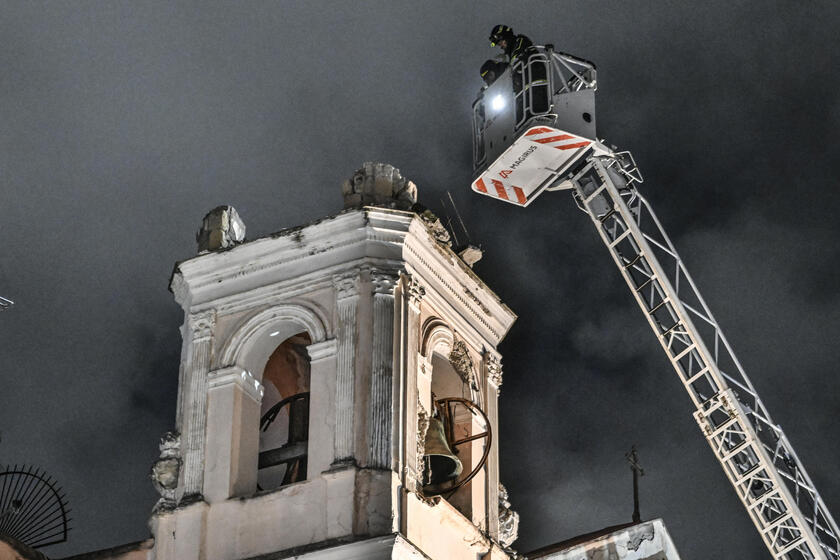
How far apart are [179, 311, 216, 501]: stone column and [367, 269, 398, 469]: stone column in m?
2.30

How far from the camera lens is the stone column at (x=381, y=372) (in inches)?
909

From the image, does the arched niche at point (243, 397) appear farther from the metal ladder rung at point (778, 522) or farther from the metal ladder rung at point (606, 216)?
the metal ladder rung at point (778, 522)

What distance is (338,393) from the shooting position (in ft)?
77.8

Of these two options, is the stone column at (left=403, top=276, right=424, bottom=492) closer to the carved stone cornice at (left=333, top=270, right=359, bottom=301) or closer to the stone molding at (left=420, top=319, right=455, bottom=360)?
the stone molding at (left=420, top=319, right=455, bottom=360)

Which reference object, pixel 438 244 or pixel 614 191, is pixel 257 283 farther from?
pixel 614 191

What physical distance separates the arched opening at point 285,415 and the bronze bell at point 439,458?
60.5 inches

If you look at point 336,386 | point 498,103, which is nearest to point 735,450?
point 498,103

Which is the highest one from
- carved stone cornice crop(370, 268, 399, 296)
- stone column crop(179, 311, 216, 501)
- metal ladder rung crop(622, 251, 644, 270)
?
metal ladder rung crop(622, 251, 644, 270)

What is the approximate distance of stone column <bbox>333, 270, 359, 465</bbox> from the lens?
23219 mm

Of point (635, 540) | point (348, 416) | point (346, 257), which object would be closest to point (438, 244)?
point (346, 257)

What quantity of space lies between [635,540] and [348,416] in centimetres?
739

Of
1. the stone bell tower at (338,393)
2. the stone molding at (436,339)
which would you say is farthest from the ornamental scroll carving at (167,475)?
the stone molding at (436,339)

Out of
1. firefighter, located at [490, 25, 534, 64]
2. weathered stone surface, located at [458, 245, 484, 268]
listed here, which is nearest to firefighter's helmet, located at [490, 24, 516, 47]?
firefighter, located at [490, 25, 534, 64]

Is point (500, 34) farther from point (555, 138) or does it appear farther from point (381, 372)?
point (381, 372)
